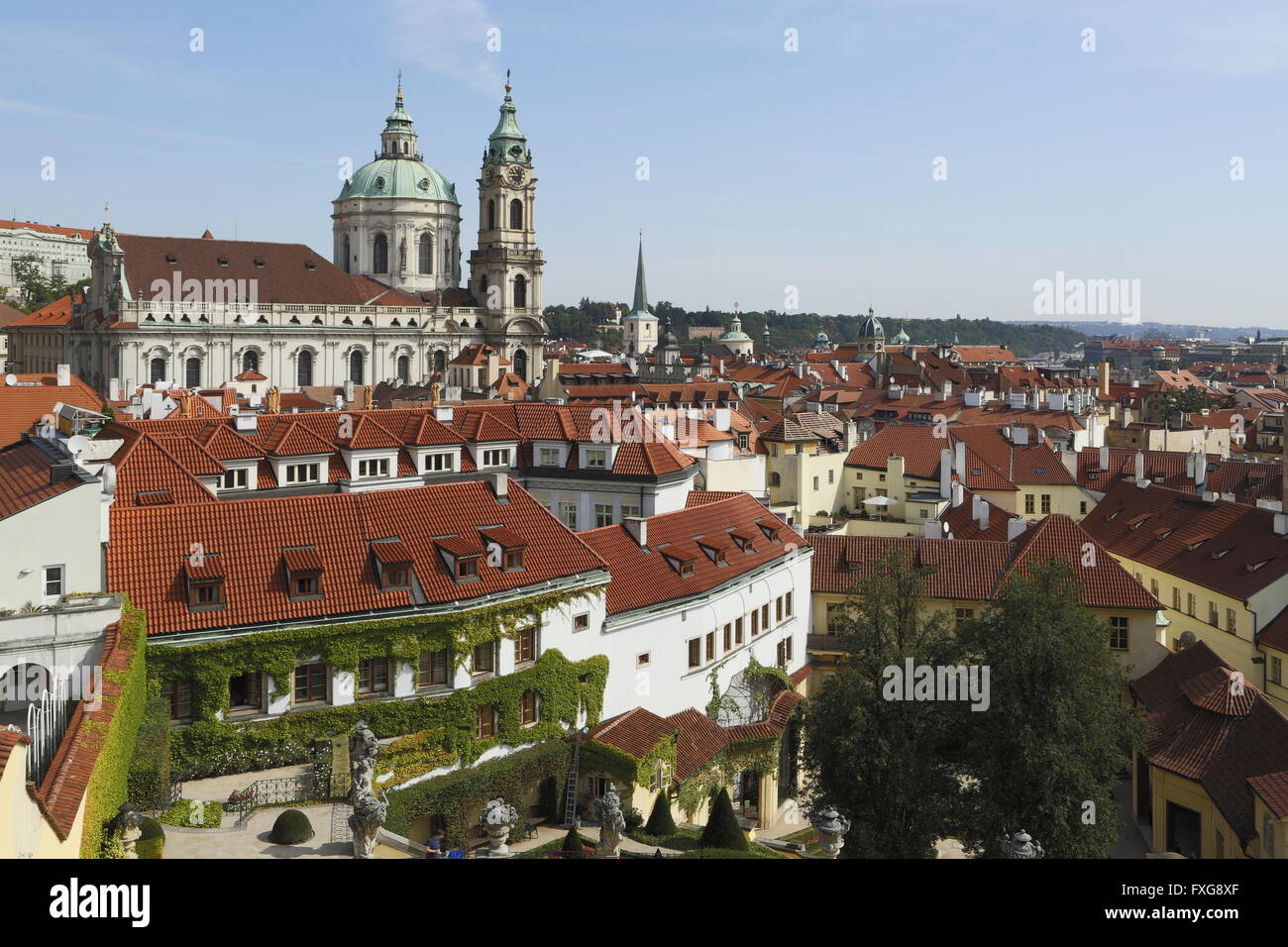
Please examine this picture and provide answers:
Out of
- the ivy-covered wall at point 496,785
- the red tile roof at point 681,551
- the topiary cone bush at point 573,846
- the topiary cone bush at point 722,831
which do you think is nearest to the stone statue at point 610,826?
the topiary cone bush at point 573,846

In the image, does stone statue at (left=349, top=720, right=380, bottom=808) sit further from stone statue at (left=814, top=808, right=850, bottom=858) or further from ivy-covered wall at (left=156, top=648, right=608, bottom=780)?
stone statue at (left=814, top=808, right=850, bottom=858)

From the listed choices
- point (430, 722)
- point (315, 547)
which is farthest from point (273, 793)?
point (315, 547)

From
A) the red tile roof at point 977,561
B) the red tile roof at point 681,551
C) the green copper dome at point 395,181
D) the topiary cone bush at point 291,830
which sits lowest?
the topiary cone bush at point 291,830

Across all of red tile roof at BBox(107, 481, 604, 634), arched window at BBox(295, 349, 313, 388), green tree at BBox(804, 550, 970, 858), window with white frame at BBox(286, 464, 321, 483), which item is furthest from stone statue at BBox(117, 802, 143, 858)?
arched window at BBox(295, 349, 313, 388)

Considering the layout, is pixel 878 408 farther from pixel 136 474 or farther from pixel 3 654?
pixel 3 654

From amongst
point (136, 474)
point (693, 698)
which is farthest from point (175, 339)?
point (693, 698)

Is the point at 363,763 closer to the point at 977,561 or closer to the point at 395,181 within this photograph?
the point at 977,561

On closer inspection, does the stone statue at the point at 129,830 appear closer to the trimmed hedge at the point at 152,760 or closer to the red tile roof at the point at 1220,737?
the trimmed hedge at the point at 152,760

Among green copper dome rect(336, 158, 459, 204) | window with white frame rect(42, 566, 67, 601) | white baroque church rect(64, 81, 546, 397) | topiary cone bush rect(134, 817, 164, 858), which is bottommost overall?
topiary cone bush rect(134, 817, 164, 858)
